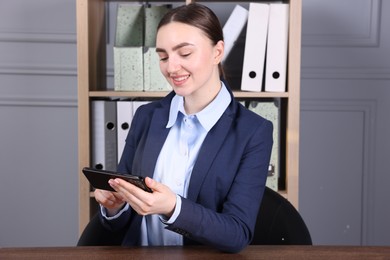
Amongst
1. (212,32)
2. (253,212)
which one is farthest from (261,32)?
(253,212)

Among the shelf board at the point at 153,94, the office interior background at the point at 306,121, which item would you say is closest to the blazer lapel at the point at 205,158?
the shelf board at the point at 153,94

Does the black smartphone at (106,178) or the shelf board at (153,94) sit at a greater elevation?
the shelf board at (153,94)

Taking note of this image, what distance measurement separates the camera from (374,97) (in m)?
2.83

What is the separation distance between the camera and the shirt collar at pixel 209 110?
1.39 metres

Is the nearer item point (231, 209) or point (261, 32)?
point (231, 209)

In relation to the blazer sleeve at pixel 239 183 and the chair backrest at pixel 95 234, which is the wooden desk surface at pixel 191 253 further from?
the chair backrest at pixel 95 234

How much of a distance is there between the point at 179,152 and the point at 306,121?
1.57m

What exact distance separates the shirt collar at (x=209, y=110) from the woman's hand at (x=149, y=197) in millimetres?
300

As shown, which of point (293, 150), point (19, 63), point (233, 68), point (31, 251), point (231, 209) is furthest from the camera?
point (19, 63)

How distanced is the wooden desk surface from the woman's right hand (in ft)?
0.59

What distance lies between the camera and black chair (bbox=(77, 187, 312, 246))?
1408 mm

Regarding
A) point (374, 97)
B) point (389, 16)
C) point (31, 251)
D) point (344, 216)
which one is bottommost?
point (344, 216)

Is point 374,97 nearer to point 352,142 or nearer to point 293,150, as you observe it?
point 352,142

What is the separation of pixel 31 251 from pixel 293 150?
4.65 ft
